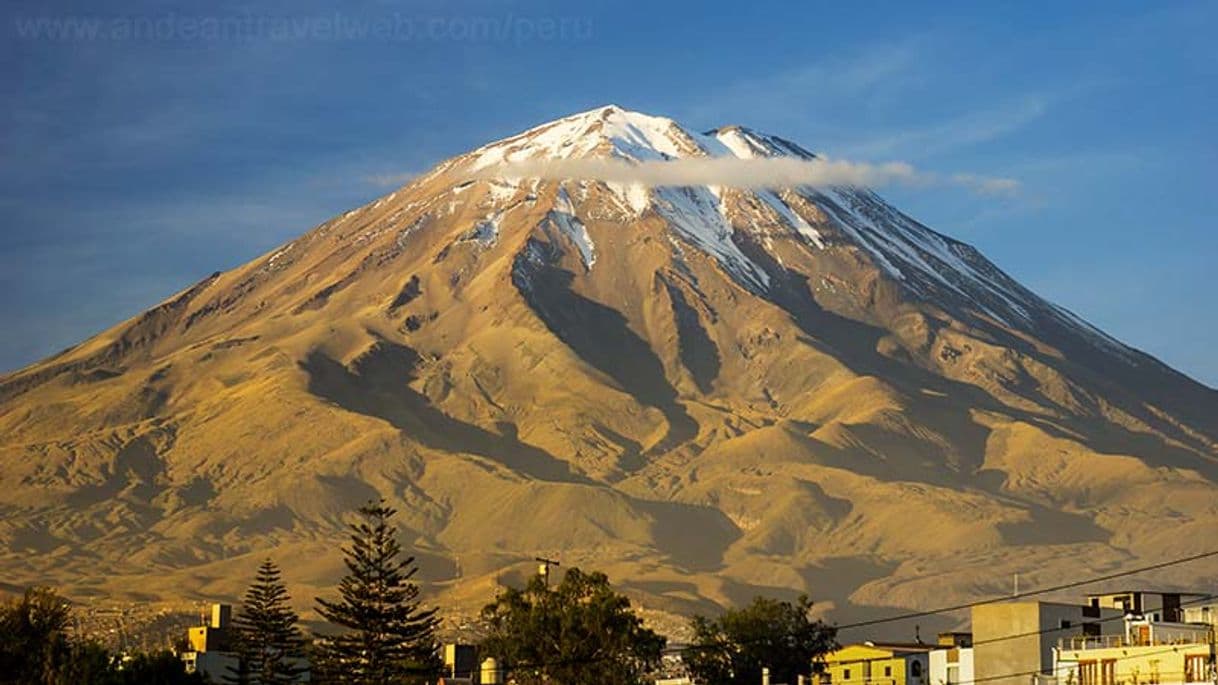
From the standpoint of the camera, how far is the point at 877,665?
119312mm

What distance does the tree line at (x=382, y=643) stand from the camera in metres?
92.4

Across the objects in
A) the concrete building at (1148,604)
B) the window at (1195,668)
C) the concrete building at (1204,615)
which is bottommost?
the window at (1195,668)

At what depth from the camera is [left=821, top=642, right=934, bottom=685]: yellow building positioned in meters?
113

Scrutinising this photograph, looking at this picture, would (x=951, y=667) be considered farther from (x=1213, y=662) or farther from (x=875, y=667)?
(x=1213, y=662)

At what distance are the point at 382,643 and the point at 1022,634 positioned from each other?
24105mm

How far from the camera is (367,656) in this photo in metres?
94.9

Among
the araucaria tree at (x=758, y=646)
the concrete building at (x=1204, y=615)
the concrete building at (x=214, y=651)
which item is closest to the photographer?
the concrete building at (x=1204, y=615)

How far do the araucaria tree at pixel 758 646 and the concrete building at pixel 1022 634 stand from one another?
31.5 m

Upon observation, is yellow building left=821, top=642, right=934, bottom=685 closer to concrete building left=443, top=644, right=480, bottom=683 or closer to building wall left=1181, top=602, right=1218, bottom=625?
building wall left=1181, top=602, right=1218, bottom=625

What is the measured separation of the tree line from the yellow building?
3.19m

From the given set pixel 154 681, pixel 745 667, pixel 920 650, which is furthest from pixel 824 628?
pixel 154 681

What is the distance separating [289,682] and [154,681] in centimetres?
701

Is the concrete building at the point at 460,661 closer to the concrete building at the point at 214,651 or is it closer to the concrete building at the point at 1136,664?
the concrete building at the point at 214,651

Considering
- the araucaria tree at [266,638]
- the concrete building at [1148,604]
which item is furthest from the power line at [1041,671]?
the araucaria tree at [266,638]
